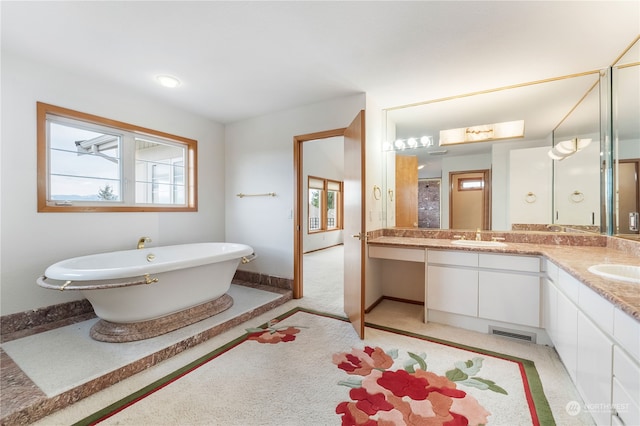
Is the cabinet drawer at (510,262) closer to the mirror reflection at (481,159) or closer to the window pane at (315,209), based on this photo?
the mirror reflection at (481,159)

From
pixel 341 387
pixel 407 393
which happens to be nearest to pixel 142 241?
pixel 341 387

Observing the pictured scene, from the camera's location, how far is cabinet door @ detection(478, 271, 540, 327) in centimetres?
215

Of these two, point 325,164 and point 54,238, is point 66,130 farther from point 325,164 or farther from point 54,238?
point 325,164

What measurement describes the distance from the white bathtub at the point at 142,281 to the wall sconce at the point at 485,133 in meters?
2.64

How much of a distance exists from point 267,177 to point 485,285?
276cm

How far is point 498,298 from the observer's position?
2277mm

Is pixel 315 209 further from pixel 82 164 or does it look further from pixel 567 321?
pixel 567 321

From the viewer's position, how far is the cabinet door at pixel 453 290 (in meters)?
2.38

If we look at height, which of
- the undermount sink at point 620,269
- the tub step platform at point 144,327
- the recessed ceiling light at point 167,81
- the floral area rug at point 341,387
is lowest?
the floral area rug at point 341,387

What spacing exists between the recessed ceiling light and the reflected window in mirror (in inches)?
28.0

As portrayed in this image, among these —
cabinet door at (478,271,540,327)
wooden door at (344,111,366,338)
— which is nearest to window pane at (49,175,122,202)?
wooden door at (344,111,366,338)

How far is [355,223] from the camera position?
Answer: 2.45 metres

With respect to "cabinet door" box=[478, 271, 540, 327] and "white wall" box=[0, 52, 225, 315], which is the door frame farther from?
"cabinet door" box=[478, 271, 540, 327]

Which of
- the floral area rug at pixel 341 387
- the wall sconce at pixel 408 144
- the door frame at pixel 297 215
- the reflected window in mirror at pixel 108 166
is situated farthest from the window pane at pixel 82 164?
the wall sconce at pixel 408 144
